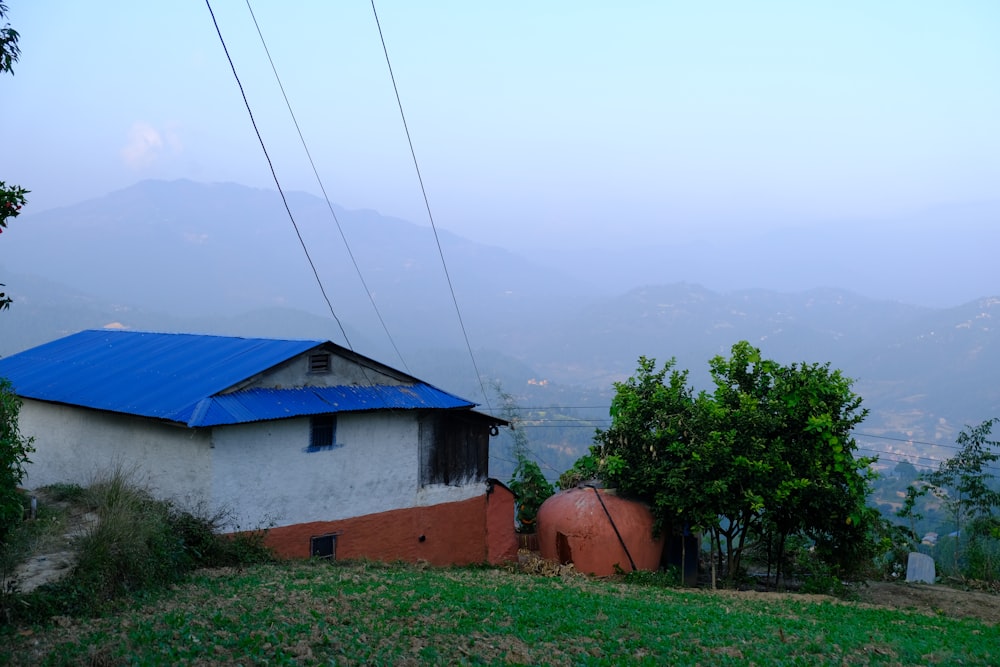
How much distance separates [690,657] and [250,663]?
199 inches

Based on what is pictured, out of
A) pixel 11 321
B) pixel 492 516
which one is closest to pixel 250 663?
pixel 492 516

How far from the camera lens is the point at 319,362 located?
17.9 meters

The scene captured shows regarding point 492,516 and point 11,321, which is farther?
point 11,321

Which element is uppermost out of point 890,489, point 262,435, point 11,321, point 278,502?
point 11,321

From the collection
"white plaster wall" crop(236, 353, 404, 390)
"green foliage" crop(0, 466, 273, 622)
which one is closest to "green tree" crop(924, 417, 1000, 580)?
"white plaster wall" crop(236, 353, 404, 390)

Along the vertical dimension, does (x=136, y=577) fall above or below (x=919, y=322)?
below

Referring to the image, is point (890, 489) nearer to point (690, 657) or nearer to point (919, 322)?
point (690, 657)

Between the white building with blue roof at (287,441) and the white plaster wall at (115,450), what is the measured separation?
4 centimetres

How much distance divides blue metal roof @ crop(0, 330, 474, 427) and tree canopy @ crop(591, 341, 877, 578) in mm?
4357

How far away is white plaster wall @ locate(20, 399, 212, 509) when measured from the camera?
15.3m

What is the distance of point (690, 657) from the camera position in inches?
380

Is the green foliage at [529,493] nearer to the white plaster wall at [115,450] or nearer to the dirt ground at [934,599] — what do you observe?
the dirt ground at [934,599]

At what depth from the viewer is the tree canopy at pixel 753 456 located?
683 inches

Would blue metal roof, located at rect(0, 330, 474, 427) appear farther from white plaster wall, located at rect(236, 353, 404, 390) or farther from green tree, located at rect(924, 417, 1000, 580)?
green tree, located at rect(924, 417, 1000, 580)
